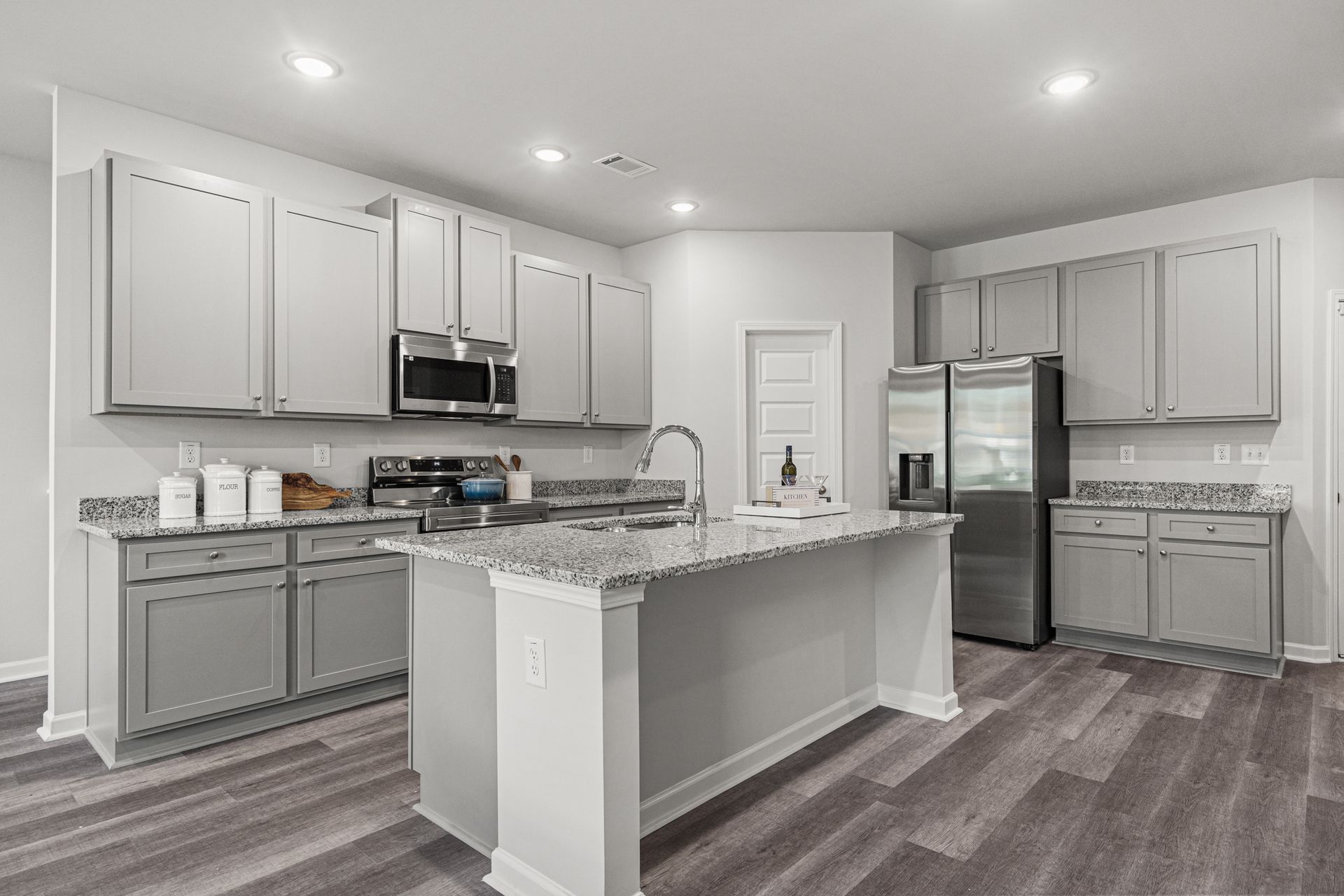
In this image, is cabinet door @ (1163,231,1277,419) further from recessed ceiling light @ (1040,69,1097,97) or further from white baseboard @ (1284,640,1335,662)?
recessed ceiling light @ (1040,69,1097,97)

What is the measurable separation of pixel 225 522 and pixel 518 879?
198cm

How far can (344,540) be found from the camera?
11.0ft

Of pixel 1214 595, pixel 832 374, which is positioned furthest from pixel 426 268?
pixel 1214 595

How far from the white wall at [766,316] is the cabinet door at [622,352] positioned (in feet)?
0.51

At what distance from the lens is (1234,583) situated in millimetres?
3969

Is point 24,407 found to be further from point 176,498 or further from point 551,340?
point 551,340

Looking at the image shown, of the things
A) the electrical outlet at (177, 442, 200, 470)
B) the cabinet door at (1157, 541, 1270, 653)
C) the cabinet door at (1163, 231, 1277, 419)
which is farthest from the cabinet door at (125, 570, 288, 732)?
the cabinet door at (1163, 231, 1277, 419)

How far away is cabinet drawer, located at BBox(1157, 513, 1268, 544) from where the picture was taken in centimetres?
389

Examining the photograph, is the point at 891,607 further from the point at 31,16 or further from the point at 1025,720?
the point at 31,16

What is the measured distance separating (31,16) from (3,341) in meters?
1.89

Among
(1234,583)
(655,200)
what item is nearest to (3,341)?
(655,200)

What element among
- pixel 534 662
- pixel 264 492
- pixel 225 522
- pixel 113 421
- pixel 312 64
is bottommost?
pixel 534 662

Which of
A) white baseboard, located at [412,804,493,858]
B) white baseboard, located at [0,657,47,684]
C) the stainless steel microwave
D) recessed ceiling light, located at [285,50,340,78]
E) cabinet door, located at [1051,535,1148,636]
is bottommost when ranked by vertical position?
white baseboard, located at [412,804,493,858]

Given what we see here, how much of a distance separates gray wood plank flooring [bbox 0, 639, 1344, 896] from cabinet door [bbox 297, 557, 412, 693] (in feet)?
0.68
